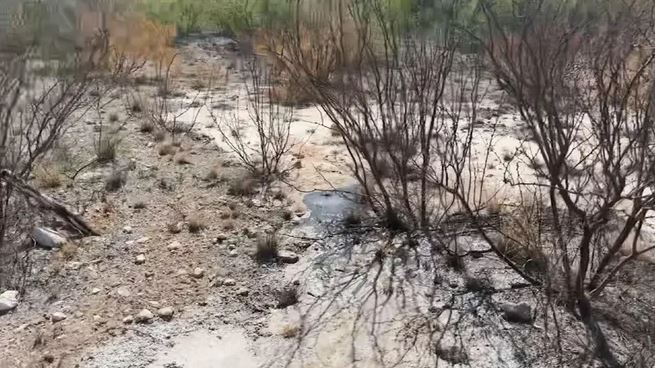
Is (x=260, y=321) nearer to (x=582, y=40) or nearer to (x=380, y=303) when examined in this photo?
(x=380, y=303)

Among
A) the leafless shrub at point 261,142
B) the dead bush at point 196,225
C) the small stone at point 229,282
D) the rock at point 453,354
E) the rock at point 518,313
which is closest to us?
the rock at point 453,354

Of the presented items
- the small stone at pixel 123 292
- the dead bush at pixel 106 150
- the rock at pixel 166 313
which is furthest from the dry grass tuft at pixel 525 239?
the dead bush at pixel 106 150

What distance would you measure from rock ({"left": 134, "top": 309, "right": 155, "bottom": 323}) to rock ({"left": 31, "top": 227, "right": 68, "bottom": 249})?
1091 mm

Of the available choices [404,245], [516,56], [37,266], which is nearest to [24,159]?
[37,266]

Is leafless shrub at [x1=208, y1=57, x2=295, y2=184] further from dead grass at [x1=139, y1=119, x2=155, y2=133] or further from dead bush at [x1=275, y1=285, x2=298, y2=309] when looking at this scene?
dead bush at [x1=275, y1=285, x2=298, y2=309]

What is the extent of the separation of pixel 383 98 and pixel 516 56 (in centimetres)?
136

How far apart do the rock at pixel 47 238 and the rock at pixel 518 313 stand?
9.83 ft

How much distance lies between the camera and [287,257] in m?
4.67

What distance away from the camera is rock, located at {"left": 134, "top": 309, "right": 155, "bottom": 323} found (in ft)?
13.1

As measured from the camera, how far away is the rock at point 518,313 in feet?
12.6

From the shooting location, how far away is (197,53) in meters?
13.6

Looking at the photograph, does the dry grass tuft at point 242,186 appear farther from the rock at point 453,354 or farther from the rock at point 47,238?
the rock at point 453,354

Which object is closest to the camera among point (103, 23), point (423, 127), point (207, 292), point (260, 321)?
point (260, 321)

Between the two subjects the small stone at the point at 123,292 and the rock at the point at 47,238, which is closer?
the small stone at the point at 123,292
